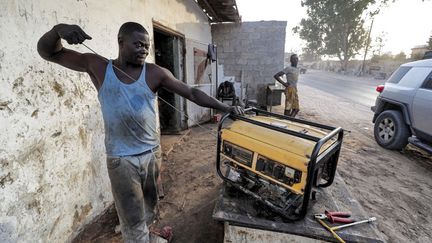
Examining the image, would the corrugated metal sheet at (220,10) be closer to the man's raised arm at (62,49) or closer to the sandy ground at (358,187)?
the sandy ground at (358,187)

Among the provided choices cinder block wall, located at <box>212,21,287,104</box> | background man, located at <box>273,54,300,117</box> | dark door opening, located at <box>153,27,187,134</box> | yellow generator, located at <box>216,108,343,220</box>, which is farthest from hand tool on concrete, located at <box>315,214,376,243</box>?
cinder block wall, located at <box>212,21,287,104</box>

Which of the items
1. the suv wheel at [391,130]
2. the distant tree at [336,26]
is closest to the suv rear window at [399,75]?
the suv wheel at [391,130]

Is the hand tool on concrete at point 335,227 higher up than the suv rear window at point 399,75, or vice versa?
the suv rear window at point 399,75

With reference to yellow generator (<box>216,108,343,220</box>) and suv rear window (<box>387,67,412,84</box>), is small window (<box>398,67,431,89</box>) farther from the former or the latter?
yellow generator (<box>216,108,343,220</box>)

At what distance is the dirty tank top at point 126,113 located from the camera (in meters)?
1.57

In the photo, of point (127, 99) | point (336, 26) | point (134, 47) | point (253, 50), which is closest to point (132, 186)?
point (127, 99)

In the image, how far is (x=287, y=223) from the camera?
189cm

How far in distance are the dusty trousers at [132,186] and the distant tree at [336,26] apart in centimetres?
3124

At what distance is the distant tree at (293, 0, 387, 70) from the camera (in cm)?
2643

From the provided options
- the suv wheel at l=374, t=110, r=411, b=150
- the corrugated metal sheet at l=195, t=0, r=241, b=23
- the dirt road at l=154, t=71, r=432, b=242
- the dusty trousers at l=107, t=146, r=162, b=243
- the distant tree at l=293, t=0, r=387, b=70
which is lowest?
the dirt road at l=154, t=71, r=432, b=242

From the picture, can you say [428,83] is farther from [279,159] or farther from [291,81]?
[279,159]

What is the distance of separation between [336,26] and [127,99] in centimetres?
3715

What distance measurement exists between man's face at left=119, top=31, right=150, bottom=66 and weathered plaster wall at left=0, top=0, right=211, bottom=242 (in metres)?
0.74

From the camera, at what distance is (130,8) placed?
10.3 feet
